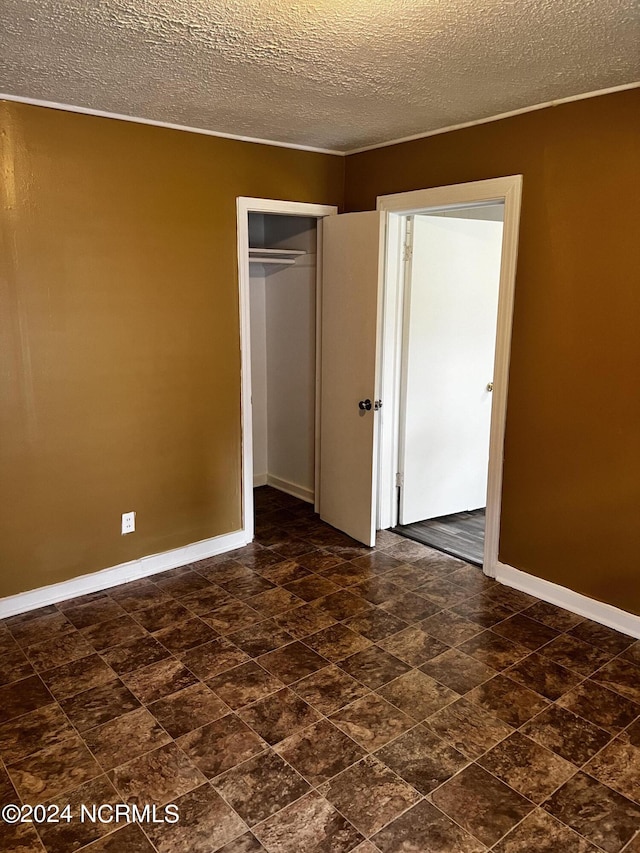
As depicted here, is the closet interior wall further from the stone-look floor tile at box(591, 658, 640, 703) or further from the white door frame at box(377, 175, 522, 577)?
the stone-look floor tile at box(591, 658, 640, 703)

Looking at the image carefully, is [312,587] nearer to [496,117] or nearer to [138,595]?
[138,595]

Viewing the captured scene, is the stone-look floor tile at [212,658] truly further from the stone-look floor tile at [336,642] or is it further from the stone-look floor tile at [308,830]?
the stone-look floor tile at [308,830]

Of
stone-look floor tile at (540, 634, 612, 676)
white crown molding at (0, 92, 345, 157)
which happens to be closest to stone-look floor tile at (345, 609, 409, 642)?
stone-look floor tile at (540, 634, 612, 676)

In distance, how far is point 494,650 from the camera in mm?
2969

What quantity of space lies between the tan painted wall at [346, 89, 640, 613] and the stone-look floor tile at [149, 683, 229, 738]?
71.5 inches

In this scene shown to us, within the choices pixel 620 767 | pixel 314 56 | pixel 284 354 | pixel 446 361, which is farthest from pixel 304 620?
pixel 314 56

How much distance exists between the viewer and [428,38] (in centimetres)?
219

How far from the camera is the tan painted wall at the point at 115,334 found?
3.10 metres

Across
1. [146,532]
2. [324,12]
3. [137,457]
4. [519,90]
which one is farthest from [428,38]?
[146,532]

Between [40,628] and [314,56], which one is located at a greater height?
[314,56]

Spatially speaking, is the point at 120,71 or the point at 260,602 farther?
the point at 260,602

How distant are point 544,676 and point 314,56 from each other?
104 inches

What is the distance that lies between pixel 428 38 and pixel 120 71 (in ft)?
3.99

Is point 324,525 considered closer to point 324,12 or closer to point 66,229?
point 66,229
